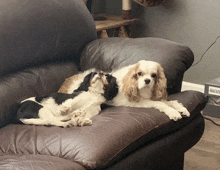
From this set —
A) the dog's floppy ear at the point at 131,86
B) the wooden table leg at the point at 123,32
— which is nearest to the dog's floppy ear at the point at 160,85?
the dog's floppy ear at the point at 131,86

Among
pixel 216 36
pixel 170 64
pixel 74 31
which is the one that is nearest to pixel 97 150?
pixel 170 64

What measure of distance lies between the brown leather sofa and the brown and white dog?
63mm

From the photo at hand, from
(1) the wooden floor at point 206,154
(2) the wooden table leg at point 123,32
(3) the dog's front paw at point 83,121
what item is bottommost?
(1) the wooden floor at point 206,154

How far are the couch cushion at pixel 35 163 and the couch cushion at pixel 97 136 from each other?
0.06m

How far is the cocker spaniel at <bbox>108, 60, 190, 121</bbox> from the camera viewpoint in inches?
75.8

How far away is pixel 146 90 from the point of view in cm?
201

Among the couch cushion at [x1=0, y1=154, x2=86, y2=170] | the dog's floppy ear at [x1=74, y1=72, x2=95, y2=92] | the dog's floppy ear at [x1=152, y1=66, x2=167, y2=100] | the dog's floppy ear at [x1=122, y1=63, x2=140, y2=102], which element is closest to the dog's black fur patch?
the dog's floppy ear at [x1=74, y1=72, x2=95, y2=92]

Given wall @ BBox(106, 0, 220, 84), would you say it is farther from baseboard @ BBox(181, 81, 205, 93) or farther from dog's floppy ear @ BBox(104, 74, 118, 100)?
dog's floppy ear @ BBox(104, 74, 118, 100)

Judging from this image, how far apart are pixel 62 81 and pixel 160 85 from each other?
0.66 m

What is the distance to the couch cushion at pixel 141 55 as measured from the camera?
2113 millimetres

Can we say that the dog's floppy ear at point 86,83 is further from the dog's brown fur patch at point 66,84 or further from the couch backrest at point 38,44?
the couch backrest at point 38,44

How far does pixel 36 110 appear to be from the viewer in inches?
72.6

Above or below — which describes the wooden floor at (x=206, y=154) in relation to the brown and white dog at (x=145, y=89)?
below

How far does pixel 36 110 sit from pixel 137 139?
1.77 feet
